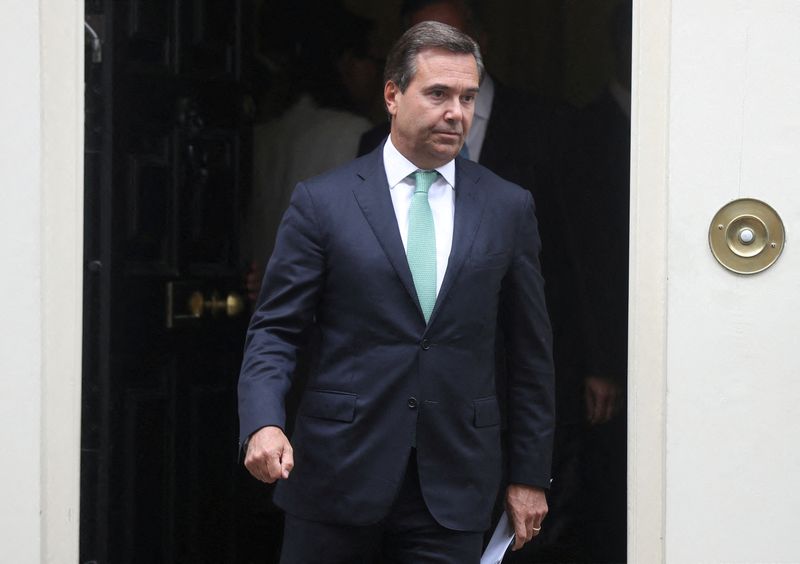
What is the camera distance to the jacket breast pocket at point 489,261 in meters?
2.86

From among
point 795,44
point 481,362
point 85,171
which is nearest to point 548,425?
point 481,362

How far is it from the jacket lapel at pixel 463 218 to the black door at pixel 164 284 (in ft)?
3.17

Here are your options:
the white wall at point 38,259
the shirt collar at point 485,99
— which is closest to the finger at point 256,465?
the white wall at point 38,259

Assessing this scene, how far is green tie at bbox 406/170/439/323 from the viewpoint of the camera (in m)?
2.86

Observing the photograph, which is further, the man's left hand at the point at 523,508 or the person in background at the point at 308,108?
the person in background at the point at 308,108

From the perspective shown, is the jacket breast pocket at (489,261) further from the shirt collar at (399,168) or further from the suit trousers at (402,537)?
the suit trousers at (402,537)

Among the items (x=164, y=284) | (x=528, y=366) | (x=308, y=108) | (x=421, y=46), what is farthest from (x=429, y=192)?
(x=308, y=108)

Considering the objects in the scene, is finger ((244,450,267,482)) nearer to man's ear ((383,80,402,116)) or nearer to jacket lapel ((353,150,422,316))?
jacket lapel ((353,150,422,316))

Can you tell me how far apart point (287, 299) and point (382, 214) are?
11.0 inches

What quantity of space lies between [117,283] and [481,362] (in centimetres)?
112

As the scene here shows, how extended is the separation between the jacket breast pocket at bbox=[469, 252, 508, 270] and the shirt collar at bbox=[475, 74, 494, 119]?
1293mm

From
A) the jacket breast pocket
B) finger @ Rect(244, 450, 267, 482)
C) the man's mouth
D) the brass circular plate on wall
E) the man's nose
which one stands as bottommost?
finger @ Rect(244, 450, 267, 482)

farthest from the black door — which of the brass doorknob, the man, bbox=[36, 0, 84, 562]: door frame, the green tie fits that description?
the green tie

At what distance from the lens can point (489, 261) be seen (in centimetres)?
288
